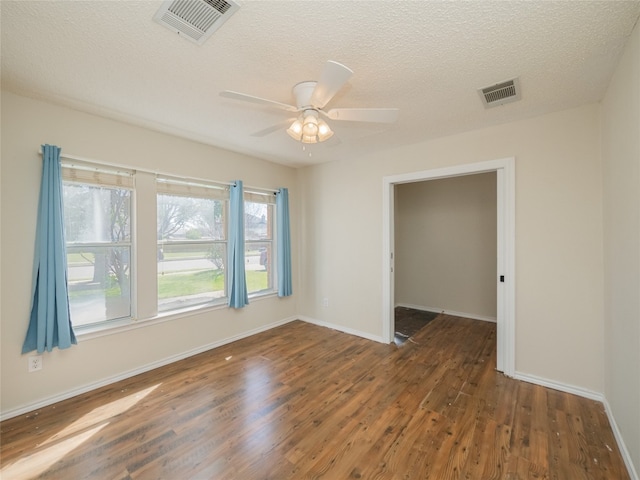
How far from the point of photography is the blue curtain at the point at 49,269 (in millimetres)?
2176

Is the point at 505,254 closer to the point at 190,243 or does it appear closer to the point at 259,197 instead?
the point at 259,197

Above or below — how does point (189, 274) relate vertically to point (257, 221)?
below

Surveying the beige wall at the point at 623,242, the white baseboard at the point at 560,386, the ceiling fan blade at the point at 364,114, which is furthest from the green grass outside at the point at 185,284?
the beige wall at the point at 623,242

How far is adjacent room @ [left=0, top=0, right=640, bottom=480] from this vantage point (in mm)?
1537

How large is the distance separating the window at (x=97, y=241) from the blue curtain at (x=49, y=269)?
0.18 meters

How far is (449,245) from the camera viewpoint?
481 cm

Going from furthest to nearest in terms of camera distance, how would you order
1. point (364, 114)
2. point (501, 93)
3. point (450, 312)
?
point (450, 312), point (501, 93), point (364, 114)

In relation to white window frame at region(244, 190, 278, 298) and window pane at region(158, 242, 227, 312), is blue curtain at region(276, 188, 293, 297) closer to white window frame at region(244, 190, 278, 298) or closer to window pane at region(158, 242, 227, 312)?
white window frame at region(244, 190, 278, 298)

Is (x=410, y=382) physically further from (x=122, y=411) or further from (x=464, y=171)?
(x=122, y=411)

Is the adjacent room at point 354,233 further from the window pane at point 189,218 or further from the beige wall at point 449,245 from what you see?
the beige wall at point 449,245

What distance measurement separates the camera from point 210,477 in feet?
5.16

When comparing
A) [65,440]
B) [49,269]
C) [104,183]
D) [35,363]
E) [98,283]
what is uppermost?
[104,183]

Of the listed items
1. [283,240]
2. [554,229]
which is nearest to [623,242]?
[554,229]

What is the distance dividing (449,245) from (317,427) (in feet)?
12.7
